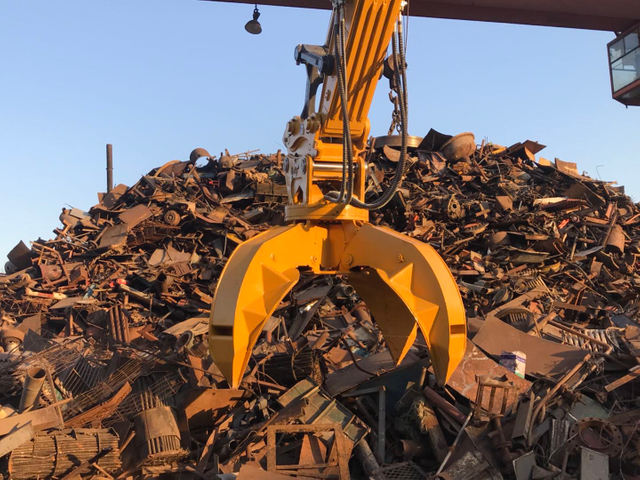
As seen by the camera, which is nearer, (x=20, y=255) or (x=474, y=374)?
(x=474, y=374)

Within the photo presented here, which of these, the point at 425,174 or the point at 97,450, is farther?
the point at 425,174

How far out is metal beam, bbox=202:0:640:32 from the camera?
9.80 m

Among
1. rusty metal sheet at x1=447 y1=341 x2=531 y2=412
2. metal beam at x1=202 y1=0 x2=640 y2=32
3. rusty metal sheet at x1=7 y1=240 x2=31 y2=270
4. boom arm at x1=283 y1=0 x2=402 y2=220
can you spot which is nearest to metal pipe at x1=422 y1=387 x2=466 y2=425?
rusty metal sheet at x1=447 y1=341 x2=531 y2=412

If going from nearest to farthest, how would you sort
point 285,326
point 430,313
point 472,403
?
point 430,313
point 472,403
point 285,326

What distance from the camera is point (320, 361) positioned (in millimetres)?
6797

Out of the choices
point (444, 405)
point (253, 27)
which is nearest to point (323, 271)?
point (444, 405)

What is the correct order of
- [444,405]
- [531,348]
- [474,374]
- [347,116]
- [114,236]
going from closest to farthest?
[347,116], [444,405], [474,374], [531,348], [114,236]

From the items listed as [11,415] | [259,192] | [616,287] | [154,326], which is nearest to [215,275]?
[154,326]

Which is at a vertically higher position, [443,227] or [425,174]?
[425,174]

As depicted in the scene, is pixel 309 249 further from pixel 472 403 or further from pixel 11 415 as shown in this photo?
pixel 11 415

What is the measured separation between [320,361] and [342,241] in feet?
10.9

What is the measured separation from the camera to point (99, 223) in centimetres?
1420

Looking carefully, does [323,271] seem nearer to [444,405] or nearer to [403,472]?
[403,472]

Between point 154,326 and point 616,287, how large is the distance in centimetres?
920
